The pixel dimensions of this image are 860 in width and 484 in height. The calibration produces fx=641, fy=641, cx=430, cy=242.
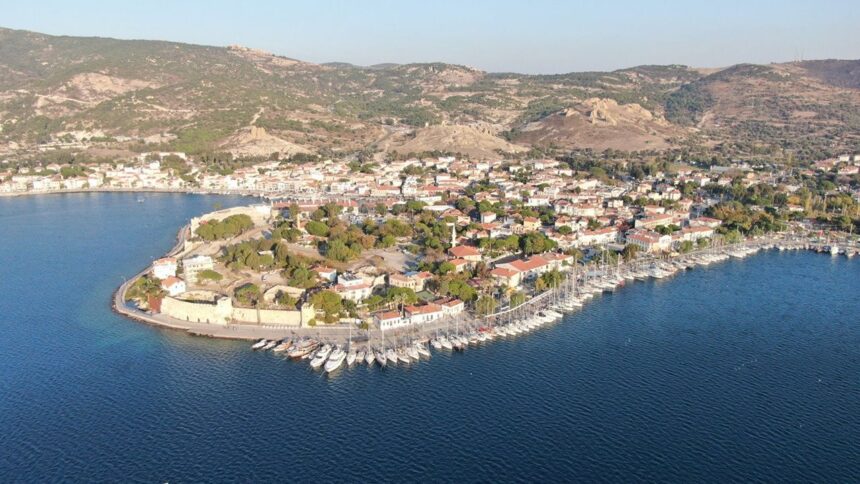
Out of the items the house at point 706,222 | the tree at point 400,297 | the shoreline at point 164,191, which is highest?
the shoreline at point 164,191

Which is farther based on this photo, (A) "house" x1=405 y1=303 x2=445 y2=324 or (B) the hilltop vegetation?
(B) the hilltop vegetation

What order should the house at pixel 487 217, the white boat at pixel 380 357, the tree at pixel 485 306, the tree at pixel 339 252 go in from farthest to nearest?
the house at pixel 487 217 < the tree at pixel 339 252 < the tree at pixel 485 306 < the white boat at pixel 380 357

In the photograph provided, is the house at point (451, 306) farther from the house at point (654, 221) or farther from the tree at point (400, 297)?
the house at point (654, 221)

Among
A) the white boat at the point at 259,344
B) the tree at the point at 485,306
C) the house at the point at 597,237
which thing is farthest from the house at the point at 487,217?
the white boat at the point at 259,344

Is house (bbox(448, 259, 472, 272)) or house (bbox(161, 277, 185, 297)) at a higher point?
house (bbox(448, 259, 472, 272))

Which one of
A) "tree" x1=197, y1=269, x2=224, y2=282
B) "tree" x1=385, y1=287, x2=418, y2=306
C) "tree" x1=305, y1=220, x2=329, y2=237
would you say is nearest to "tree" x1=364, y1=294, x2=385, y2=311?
"tree" x1=385, y1=287, x2=418, y2=306

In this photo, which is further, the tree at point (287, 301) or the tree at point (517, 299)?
the tree at point (517, 299)

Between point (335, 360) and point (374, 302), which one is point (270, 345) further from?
point (374, 302)

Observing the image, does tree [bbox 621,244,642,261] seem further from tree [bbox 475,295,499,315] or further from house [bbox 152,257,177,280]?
house [bbox 152,257,177,280]
